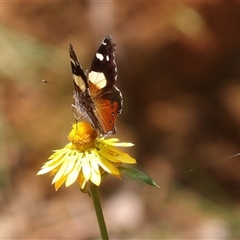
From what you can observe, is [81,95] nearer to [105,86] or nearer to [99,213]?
[105,86]

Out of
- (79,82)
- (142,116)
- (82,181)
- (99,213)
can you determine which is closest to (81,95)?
(79,82)

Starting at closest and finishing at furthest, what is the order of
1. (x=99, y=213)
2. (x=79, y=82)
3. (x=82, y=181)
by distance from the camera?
(x=99, y=213) → (x=82, y=181) → (x=79, y=82)

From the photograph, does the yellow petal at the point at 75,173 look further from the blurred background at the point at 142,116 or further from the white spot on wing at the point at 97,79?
the blurred background at the point at 142,116

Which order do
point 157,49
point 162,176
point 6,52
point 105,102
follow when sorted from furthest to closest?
point 157,49, point 162,176, point 6,52, point 105,102

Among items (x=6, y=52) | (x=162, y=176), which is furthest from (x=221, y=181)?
(x=6, y=52)

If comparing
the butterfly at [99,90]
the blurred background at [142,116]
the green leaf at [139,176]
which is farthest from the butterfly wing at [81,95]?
the blurred background at [142,116]

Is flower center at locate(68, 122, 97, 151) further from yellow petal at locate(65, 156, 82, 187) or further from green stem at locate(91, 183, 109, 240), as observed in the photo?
green stem at locate(91, 183, 109, 240)

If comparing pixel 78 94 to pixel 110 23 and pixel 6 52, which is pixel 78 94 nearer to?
pixel 6 52
